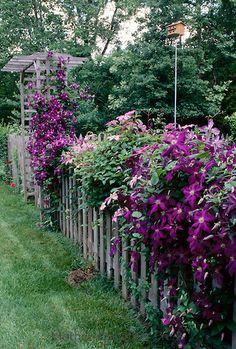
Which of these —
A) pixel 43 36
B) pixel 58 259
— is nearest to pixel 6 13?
pixel 43 36

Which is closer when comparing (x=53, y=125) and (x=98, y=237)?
(x=98, y=237)

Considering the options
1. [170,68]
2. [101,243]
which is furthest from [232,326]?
[170,68]

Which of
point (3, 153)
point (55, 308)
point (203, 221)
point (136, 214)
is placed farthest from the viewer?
point (3, 153)

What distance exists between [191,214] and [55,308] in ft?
5.82

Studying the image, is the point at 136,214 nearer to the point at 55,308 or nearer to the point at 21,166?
the point at 55,308

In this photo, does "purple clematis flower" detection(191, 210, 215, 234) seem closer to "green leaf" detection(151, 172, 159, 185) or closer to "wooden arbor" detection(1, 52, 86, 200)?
"green leaf" detection(151, 172, 159, 185)

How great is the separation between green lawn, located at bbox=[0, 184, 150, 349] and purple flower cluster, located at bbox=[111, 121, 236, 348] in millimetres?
699

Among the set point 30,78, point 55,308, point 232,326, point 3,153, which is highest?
point 30,78

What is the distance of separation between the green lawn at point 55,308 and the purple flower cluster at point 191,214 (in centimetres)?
70

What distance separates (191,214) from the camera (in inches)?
78.7

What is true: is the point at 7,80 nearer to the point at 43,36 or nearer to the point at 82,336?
the point at 43,36

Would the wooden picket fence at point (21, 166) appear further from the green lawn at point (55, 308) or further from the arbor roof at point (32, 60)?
the green lawn at point (55, 308)

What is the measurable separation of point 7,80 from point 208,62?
37.7 ft

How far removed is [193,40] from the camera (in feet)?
55.4
